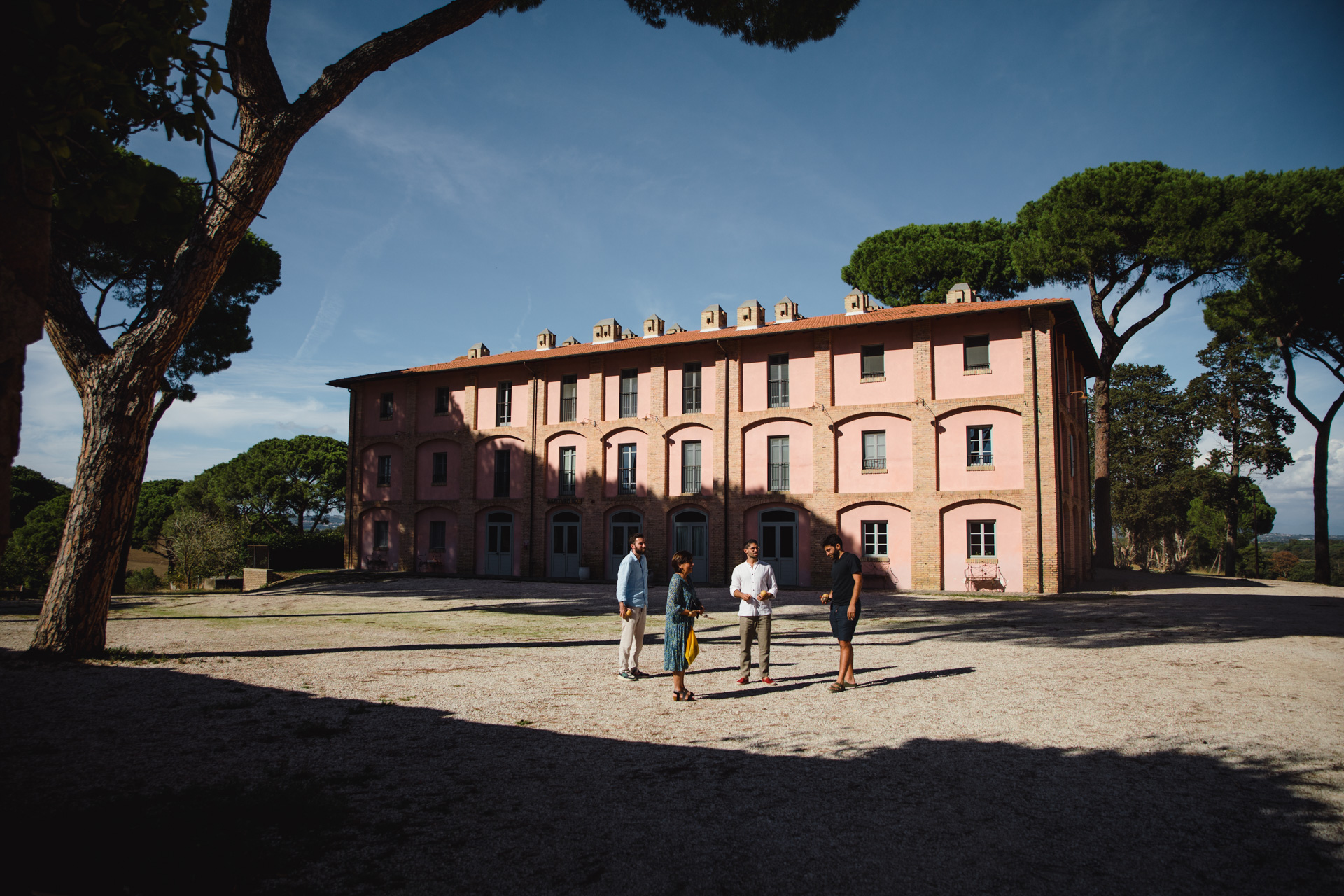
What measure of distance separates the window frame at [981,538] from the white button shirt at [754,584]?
17.2m

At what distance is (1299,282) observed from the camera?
91.6ft

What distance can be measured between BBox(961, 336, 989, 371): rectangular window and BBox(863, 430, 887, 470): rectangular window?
135 inches

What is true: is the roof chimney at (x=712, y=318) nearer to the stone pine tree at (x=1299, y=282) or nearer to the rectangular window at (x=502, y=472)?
the rectangular window at (x=502, y=472)

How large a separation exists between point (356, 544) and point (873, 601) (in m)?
23.1

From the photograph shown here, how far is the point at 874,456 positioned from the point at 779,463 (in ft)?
10.9

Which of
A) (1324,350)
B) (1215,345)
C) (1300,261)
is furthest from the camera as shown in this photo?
(1215,345)

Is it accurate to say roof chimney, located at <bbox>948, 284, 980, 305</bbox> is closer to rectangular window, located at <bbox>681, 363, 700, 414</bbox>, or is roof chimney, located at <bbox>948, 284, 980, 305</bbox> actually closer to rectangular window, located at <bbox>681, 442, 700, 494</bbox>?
rectangular window, located at <bbox>681, 363, 700, 414</bbox>

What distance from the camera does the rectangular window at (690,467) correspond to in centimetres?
2762

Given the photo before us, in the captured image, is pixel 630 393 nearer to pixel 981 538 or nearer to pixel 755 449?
pixel 755 449

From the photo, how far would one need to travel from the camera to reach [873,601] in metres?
19.9

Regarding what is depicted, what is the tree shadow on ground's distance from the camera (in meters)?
3.54

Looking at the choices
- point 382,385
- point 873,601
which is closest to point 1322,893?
point 873,601

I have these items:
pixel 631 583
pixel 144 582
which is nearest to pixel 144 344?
pixel 631 583

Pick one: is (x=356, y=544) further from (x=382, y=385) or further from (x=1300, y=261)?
(x=1300, y=261)
